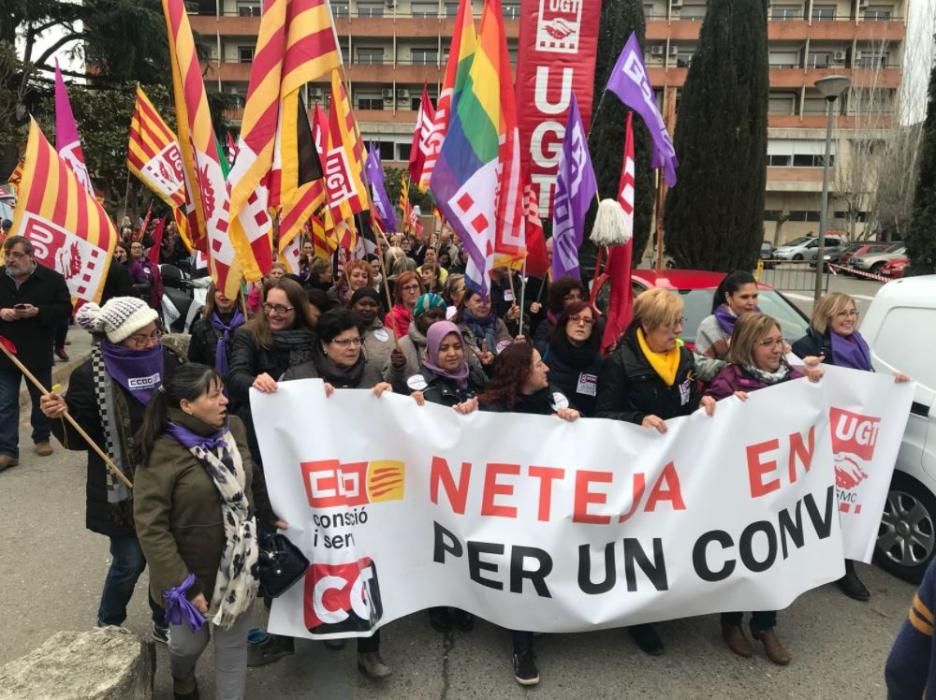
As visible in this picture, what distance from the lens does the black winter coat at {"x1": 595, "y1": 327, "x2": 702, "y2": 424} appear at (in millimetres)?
3508

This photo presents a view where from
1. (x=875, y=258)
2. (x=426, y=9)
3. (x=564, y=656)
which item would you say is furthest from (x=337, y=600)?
(x=426, y=9)

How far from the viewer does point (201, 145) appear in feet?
14.6

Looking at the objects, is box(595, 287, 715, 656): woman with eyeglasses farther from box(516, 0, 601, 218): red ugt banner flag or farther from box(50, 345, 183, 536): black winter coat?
box(516, 0, 601, 218): red ugt banner flag

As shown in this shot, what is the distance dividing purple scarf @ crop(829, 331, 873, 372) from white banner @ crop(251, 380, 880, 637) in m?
1.10

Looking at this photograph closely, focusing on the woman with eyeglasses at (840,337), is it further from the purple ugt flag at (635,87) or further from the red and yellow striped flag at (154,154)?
the red and yellow striped flag at (154,154)

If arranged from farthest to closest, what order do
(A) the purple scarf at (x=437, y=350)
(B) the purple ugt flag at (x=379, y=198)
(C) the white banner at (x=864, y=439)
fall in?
(B) the purple ugt flag at (x=379, y=198) → (C) the white banner at (x=864, y=439) → (A) the purple scarf at (x=437, y=350)

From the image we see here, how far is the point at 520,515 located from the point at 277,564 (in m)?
1.14

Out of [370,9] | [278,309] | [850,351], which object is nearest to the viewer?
[278,309]

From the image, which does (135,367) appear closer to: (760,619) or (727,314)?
(760,619)

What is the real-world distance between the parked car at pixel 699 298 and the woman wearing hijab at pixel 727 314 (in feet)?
3.86

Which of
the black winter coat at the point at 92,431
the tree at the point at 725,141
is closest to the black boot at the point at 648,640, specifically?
the black winter coat at the point at 92,431

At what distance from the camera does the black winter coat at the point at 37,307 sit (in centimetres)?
541

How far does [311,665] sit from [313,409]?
127 centimetres

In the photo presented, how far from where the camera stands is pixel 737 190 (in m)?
15.3
